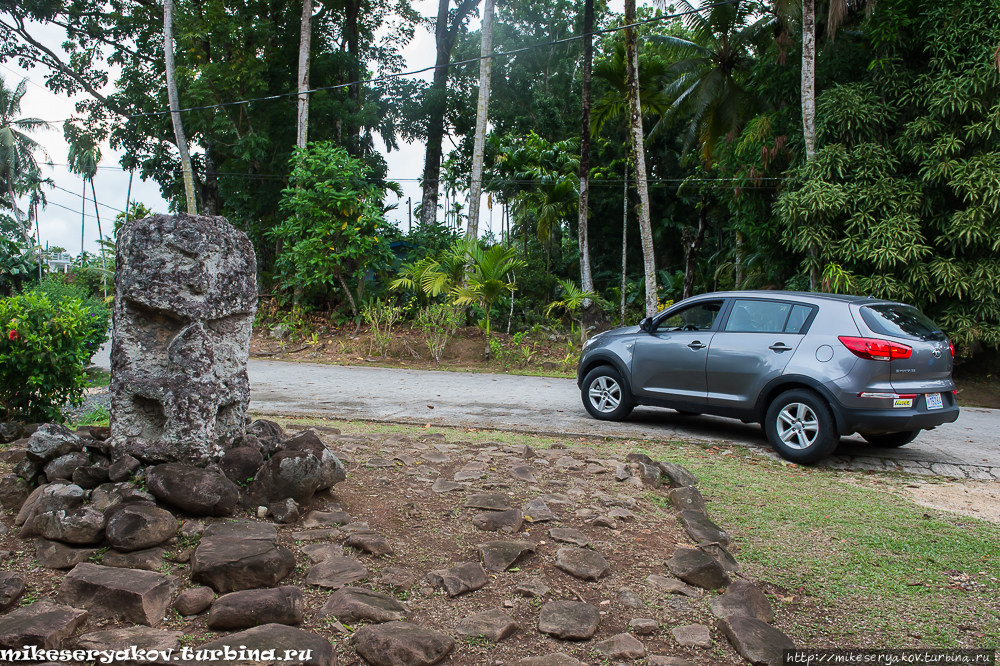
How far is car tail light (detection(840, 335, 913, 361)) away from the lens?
19.7ft

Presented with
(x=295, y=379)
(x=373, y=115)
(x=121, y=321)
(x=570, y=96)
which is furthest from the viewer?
(x=570, y=96)

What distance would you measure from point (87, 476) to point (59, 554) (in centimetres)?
60

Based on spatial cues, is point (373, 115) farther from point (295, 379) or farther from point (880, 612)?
point (880, 612)

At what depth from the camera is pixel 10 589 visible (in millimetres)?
2809

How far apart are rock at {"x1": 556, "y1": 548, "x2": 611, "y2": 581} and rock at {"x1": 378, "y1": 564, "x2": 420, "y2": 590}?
2.48 ft

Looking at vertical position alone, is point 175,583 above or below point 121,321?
below

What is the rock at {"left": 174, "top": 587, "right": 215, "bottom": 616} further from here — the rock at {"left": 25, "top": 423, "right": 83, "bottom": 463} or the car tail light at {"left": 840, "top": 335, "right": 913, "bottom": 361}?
the car tail light at {"left": 840, "top": 335, "right": 913, "bottom": 361}

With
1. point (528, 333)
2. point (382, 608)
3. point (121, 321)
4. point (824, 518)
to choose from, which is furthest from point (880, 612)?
point (528, 333)

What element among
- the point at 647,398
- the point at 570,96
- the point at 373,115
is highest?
the point at 570,96

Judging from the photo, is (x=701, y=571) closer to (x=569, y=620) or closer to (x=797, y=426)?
(x=569, y=620)

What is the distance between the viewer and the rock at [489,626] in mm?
2807

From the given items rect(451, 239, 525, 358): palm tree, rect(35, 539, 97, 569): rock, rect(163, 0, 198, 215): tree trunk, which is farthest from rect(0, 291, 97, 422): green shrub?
rect(163, 0, 198, 215): tree trunk

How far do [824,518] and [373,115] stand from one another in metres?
22.1

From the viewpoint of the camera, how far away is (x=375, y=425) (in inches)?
285
